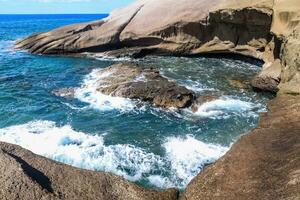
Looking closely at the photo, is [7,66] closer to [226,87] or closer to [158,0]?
[158,0]

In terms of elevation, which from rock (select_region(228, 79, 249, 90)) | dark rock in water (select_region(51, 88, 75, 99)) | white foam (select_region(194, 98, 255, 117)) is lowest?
dark rock in water (select_region(51, 88, 75, 99))

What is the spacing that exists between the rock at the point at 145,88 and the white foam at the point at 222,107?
756 millimetres

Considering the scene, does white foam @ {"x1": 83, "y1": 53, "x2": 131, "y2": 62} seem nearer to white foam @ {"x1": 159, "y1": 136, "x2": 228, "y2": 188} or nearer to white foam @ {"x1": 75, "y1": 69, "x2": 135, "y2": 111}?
white foam @ {"x1": 75, "y1": 69, "x2": 135, "y2": 111}

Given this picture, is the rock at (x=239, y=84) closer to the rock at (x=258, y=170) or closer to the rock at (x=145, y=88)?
the rock at (x=145, y=88)

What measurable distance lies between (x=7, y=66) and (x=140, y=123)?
16442 millimetres

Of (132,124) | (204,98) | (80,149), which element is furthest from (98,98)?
(80,149)

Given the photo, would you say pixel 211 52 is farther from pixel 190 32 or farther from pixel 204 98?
pixel 204 98

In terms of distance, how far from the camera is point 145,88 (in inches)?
720

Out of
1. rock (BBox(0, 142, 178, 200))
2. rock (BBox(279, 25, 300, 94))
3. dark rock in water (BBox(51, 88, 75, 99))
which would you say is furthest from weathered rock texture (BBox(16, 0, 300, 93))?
rock (BBox(0, 142, 178, 200))

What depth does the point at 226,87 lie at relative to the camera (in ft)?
65.0

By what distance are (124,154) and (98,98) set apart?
6.53 m

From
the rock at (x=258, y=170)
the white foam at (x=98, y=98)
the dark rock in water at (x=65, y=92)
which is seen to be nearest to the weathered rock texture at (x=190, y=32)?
the white foam at (x=98, y=98)

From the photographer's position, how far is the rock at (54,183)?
7184 millimetres

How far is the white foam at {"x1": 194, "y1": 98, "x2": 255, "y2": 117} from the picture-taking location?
1630 cm
